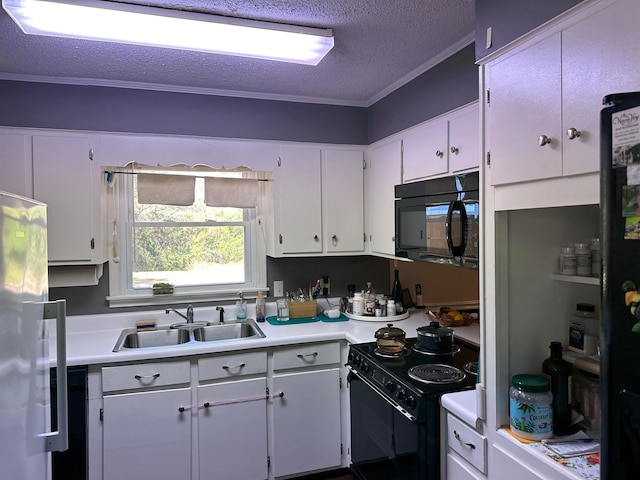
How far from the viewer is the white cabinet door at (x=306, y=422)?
2512mm

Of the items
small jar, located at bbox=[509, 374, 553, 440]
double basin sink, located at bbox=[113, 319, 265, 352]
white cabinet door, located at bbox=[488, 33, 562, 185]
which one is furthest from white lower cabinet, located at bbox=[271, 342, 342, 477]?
white cabinet door, located at bbox=[488, 33, 562, 185]

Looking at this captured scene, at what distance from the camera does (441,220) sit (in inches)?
80.1

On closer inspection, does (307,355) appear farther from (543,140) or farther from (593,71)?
(593,71)

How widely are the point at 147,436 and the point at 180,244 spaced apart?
4.04ft

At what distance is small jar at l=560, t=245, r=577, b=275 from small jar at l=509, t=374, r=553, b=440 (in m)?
0.36

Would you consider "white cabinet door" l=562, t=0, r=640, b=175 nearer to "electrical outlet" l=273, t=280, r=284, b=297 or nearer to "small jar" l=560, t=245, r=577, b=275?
"small jar" l=560, t=245, r=577, b=275

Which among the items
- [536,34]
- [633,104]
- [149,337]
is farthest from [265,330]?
[633,104]

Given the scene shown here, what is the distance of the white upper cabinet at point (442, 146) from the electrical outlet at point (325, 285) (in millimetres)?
1040

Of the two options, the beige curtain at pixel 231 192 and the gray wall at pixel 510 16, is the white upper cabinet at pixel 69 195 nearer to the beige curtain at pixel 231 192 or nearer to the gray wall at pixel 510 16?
the beige curtain at pixel 231 192

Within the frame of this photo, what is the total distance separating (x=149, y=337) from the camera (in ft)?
8.95

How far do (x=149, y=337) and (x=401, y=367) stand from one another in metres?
1.62

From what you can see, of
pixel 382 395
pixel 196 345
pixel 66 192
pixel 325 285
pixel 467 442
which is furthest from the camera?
pixel 325 285

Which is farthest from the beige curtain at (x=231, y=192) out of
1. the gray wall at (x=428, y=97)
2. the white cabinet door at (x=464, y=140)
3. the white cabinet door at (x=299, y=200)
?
the white cabinet door at (x=464, y=140)

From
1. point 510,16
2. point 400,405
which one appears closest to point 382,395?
point 400,405
